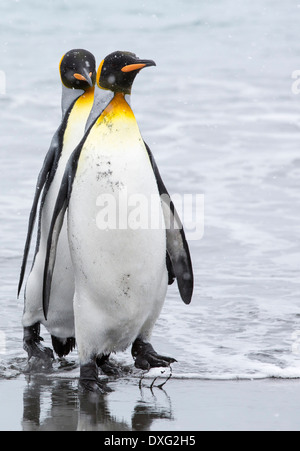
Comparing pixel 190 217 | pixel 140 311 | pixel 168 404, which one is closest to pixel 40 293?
pixel 140 311

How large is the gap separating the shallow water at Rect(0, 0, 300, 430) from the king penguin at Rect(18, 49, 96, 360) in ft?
0.54

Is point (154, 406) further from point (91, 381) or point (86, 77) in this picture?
point (86, 77)

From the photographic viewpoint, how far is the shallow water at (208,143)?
4.23 meters

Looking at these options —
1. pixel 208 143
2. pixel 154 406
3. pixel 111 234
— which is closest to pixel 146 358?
pixel 154 406

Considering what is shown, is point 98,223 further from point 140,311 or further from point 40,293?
point 40,293

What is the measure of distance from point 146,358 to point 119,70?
109 cm

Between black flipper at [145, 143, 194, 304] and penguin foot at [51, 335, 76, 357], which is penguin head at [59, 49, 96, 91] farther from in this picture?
penguin foot at [51, 335, 76, 357]

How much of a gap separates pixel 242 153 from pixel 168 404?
19.1ft

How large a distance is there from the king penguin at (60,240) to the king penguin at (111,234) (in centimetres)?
28

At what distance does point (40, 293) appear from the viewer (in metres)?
3.76

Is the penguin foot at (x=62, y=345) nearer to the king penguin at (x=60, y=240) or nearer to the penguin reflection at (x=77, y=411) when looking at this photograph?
the king penguin at (x=60, y=240)

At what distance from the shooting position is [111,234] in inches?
130

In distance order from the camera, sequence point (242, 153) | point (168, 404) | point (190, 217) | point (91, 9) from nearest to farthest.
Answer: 1. point (168, 404)
2. point (190, 217)
3. point (242, 153)
4. point (91, 9)
